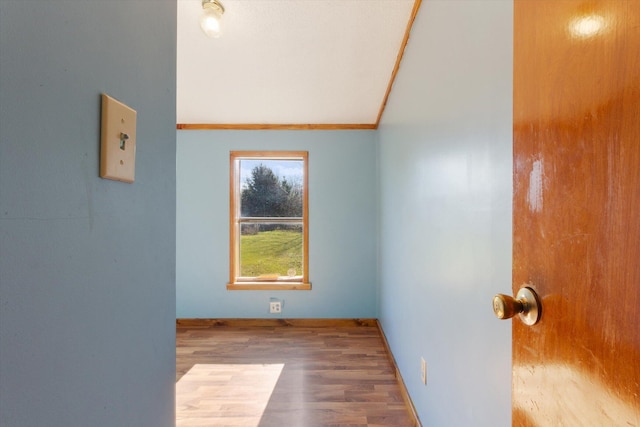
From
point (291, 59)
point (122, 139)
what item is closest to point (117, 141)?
point (122, 139)

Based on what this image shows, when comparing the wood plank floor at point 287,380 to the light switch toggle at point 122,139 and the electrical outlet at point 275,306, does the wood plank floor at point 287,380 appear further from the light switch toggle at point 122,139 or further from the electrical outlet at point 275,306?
the light switch toggle at point 122,139

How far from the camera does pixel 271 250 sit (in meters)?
3.45

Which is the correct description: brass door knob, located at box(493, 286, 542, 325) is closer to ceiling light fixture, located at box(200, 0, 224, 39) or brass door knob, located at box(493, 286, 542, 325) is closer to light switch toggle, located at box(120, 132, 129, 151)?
light switch toggle, located at box(120, 132, 129, 151)

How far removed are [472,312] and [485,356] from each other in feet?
0.45

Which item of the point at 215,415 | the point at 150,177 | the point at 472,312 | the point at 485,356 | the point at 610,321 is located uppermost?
the point at 150,177

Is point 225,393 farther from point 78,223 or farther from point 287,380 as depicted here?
point 78,223

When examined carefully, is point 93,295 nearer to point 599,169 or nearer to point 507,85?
point 599,169

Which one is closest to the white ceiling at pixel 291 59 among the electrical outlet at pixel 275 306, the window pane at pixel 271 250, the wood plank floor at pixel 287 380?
the window pane at pixel 271 250

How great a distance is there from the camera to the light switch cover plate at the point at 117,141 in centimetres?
49

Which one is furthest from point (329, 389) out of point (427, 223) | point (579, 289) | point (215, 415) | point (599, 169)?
point (599, 169)

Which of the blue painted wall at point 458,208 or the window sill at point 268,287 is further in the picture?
the window sill at point 268,287

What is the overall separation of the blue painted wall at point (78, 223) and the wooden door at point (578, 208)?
0.75m

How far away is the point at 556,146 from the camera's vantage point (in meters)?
0.52

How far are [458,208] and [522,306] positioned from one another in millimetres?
554
